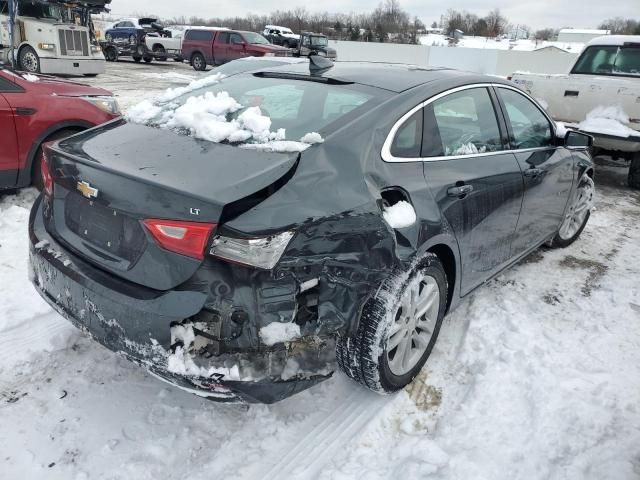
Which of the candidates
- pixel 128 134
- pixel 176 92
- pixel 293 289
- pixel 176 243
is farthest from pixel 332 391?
pixel 176 92

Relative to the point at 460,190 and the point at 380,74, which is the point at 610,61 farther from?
the point at 460,190

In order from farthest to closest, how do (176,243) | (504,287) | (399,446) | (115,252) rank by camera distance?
(504,287) → (399,446) → (115,252) → (176,243)

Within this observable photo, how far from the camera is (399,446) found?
2502 mm

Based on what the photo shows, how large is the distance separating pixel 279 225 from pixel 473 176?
4.92 feet

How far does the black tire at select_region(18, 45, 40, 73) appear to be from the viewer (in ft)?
48.5

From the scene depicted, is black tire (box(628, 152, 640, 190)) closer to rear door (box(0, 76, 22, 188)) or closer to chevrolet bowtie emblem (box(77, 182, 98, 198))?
chevrolet bowtie emblem (box(77, 182, 98, 198))

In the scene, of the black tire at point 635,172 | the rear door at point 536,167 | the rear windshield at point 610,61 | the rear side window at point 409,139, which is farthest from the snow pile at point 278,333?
the rear windshield at point 610,61

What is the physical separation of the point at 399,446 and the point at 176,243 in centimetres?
144

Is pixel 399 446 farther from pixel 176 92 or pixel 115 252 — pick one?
pixel 176 92

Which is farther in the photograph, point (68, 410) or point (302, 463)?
point (68, 410)

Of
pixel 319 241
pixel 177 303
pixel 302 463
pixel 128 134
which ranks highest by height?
pixel 128 134

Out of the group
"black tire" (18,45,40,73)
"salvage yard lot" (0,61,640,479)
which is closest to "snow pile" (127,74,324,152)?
"salvage yard lot" (0,61,640,479)

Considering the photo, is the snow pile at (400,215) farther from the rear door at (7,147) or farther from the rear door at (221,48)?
the rear door at (221,48)

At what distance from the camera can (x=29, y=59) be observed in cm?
1502
